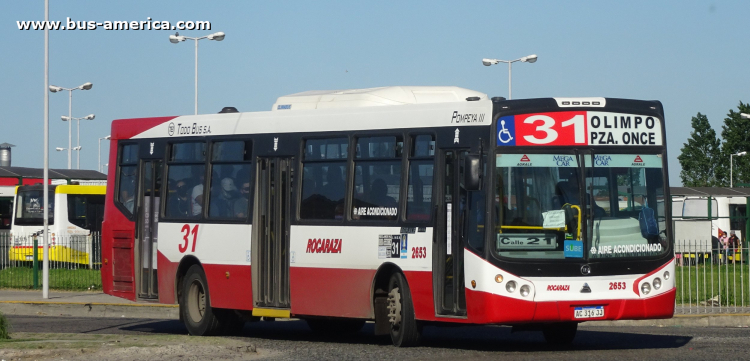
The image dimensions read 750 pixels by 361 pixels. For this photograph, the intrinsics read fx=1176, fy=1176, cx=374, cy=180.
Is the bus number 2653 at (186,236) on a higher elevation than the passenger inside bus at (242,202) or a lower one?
lower

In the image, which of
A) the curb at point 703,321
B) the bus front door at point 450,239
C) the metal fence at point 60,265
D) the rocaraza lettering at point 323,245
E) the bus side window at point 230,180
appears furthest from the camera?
the metal fence at point 60,265

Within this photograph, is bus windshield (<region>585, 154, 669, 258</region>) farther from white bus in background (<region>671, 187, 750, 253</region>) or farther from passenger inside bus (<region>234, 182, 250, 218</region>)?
white bus in background (<region>671, 187, 750, 253</region>)

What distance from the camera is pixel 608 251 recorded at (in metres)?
12.4

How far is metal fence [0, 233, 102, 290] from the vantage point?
2703 centimetres

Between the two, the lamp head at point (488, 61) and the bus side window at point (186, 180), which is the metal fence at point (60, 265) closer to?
the bus side window at point (186, 180)

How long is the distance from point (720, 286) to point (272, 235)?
949 cm

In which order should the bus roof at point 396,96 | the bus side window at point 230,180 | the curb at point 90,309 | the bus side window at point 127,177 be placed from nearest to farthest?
the bus roof at point 396,96
the bus side window at point 230,180
the bus side window at point 127,177
the curb at point 90,309

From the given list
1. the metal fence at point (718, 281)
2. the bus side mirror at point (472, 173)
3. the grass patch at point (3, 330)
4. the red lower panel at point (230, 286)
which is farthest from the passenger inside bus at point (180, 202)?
the metal fence at point (718, 281)

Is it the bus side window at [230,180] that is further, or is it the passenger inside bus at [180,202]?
the passenger inside bus at [180,202]

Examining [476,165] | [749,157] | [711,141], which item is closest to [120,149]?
[476,165]

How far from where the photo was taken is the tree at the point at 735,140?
9469 centimetres

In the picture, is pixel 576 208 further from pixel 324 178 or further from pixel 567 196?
pixel 324 178

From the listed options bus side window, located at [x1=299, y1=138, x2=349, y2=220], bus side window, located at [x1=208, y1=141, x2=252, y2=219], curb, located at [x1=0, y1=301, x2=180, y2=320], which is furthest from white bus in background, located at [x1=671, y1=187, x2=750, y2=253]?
bus side window, located at [x1=299, y1=138, x2=349, y2=220]

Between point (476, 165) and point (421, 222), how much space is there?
1278 mm
